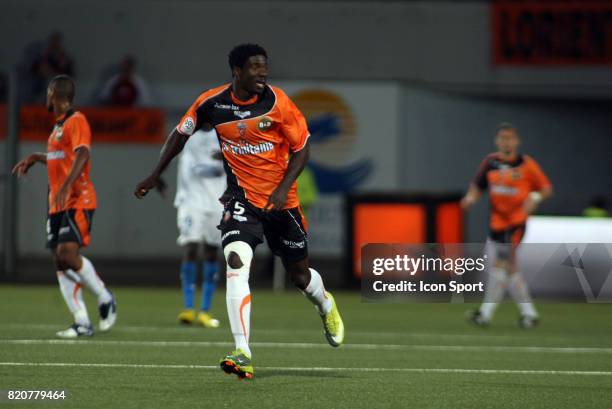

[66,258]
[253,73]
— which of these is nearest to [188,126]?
[253,73]

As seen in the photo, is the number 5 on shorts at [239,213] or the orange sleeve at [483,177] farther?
the orange sleeve at [483,177]

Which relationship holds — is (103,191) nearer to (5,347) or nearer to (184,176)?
(184,176)

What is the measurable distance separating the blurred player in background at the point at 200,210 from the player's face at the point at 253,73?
5135 millimetres

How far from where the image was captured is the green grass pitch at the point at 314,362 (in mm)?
8766

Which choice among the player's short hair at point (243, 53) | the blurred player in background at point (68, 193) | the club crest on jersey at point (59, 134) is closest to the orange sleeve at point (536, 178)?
the blurred player in background at point (68, 193)

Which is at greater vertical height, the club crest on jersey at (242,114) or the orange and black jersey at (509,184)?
the club crest on jersey at (242,114)

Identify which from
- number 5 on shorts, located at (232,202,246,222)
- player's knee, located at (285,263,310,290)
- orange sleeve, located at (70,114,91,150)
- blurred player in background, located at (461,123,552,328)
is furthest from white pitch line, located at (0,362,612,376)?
blurred player in background, located at (461,123,552,328)

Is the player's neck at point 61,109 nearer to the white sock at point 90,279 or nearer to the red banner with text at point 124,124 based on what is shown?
the white sock at point 90,279

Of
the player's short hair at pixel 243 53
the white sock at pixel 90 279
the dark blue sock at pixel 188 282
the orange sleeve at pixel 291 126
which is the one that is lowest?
the dark blue sock at pixel 188 282

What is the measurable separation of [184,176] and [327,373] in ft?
18.9

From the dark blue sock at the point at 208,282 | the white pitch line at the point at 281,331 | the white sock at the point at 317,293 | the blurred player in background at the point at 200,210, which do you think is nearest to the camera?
the white sock at the point at 317,293

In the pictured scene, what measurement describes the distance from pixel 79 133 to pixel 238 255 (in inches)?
127

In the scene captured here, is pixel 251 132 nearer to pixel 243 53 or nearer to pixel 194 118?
pixel 194 118

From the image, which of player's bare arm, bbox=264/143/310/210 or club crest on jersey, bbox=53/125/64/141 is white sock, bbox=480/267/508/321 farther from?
player's bare arm, bbox=264/143/310/210
